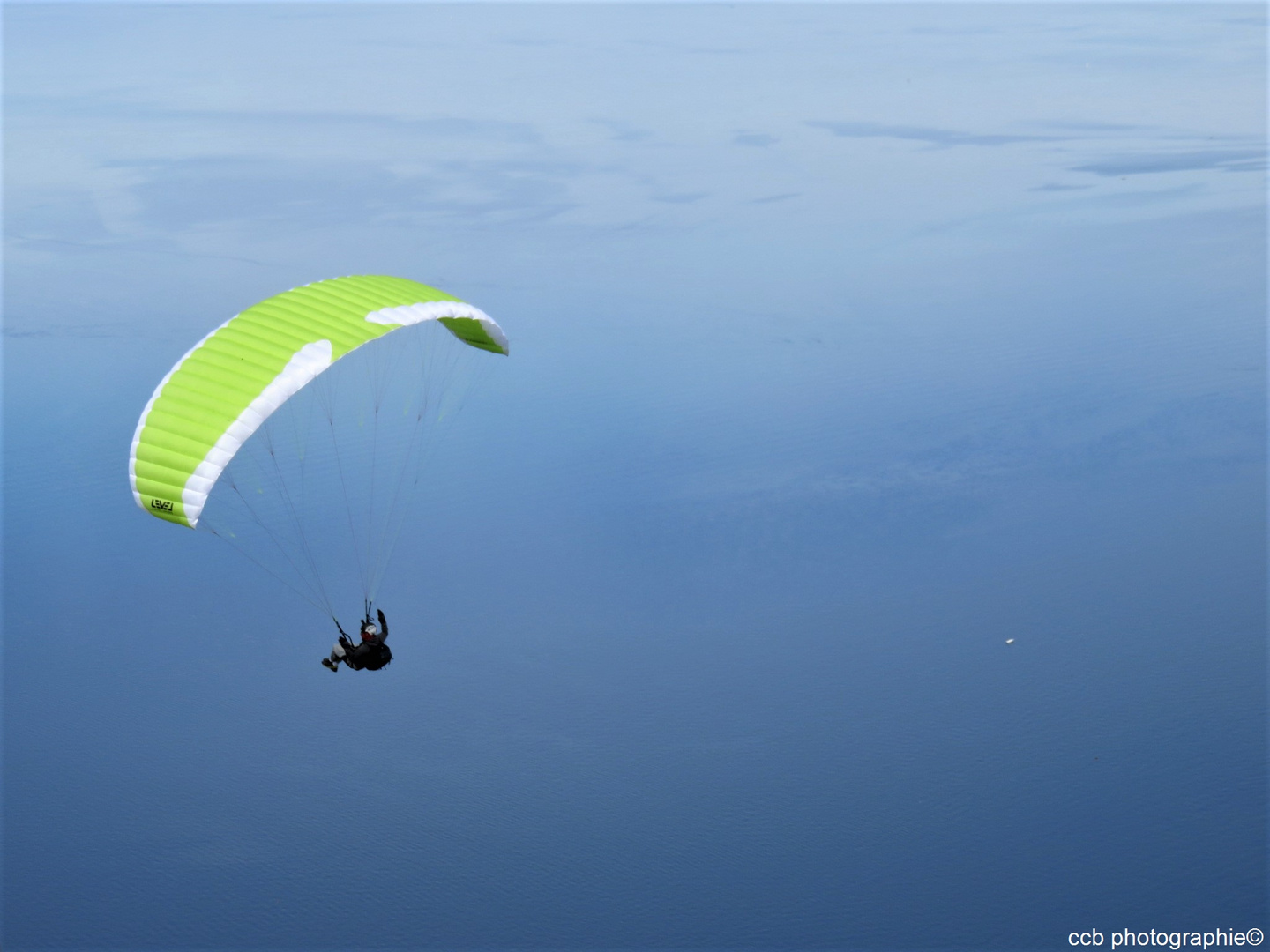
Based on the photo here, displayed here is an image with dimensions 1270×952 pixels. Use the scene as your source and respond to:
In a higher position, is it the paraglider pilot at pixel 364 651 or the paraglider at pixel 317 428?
the paraglider at pixel 317 428

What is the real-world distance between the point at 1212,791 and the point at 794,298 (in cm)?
2196

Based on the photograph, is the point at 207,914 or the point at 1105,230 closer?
the point at 207,914

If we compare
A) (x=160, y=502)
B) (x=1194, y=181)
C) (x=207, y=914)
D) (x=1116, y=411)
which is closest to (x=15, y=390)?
(x=207, y=914)

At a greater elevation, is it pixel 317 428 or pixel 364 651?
pixel 317 428

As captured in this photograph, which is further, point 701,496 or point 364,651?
point 701,496

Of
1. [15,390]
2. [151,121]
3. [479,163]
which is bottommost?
[15,390]

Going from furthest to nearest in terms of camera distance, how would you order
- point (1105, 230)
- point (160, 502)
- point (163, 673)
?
point (1105, 230), point (163, 673), point (160, 502)

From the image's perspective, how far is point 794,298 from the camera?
50.3 metres

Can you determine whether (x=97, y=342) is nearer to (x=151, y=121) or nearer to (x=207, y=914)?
(x=207, y=914)

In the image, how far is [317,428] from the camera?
45.1 metres

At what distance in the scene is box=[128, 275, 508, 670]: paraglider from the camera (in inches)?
696

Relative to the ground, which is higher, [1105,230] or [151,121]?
[151,121]

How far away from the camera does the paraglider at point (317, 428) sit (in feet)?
58.0

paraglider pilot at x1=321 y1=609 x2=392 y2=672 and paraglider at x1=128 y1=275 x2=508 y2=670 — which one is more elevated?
paraglider at x1=128 y1=275 x2=508 y2=670
